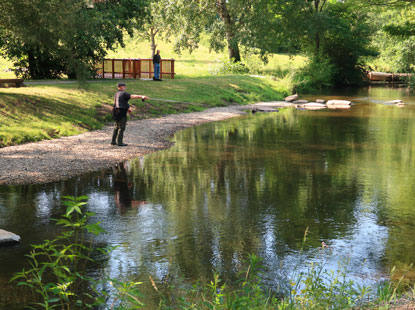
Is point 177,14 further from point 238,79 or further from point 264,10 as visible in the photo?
point 238,79

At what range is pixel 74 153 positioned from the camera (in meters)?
16.6

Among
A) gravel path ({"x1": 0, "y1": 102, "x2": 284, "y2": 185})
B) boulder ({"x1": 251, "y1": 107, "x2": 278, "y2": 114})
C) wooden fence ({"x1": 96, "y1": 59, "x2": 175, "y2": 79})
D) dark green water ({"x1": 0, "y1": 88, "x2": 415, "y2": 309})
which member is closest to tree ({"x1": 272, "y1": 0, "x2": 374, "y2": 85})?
wooden fence ({"x1": 96, "y1": 59, "x2": 175, "y2": 79})

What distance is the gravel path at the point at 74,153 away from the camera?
1398 cm

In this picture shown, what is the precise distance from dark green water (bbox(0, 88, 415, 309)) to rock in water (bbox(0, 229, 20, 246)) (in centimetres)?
13

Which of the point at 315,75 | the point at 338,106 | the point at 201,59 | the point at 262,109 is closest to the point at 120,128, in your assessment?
the point at 262,109

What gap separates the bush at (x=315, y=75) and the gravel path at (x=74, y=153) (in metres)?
26.8

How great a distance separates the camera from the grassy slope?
64.5ft

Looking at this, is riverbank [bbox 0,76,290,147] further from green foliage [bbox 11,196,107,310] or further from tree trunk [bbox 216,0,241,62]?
green foliage [bbox 11,196,107,310]

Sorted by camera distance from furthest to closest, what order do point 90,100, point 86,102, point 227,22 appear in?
point 227,22 < point 90,100 < point 86,102

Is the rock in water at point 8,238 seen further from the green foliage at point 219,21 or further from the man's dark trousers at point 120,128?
the green foliage at point 219,21

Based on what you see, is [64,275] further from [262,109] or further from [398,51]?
[398,51]

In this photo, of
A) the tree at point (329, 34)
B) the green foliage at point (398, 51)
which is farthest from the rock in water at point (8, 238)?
the tree at point (329, 34)

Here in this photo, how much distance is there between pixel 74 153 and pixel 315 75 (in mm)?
37612

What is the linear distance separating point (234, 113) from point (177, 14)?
2112 centimetres
